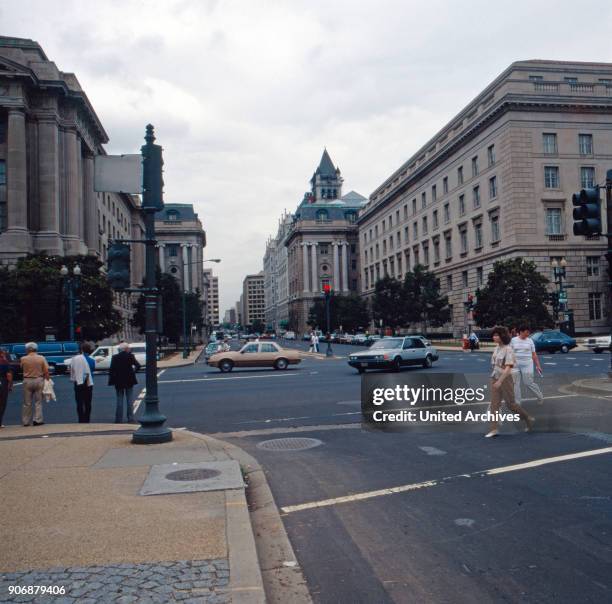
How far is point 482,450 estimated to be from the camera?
31.5 feet

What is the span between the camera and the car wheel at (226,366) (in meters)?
32.0

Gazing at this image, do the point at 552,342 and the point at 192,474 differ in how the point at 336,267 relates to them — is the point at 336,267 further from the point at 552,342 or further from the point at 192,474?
the point at 192,474

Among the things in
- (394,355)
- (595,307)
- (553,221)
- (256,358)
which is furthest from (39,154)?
(595,307)

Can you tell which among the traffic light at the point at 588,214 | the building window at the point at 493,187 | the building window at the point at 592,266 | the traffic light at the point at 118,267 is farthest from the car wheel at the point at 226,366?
the building window at the point at 592,266

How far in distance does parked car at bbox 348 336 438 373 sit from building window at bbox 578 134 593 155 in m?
38.4

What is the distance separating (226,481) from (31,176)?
55.1 metres

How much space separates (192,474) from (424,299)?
204 ft

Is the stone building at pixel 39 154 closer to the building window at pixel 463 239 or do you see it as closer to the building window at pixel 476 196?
the building window at pixel 476 196

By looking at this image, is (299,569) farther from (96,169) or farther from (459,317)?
(459,317)

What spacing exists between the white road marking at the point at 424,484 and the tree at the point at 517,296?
39.2m

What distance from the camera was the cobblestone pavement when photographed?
418 cm

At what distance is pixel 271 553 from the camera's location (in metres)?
5.47

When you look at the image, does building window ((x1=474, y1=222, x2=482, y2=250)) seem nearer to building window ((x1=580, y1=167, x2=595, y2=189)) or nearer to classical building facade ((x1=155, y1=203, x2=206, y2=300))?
building window ((x1=580, y1=167, x2=595, y2=189))

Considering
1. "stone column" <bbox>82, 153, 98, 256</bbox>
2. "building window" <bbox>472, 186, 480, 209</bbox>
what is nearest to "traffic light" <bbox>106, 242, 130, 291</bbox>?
"stone column" <bbox>82, 153, 98, 256</bbox>
